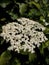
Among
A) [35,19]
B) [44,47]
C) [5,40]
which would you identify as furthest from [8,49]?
[35,19]

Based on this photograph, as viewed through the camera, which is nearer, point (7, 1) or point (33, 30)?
point (33, 30)

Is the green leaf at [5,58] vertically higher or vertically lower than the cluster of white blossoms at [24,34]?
lower

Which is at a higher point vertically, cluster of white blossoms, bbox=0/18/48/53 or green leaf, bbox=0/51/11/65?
cluster of white blossoms, bbox=0/18/48/53

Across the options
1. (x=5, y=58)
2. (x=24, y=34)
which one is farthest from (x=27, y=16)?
(x=5, y=58)

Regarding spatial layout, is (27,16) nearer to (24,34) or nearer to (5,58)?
(24,34)

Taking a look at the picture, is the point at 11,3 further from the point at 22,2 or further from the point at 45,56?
the point at 45,56
